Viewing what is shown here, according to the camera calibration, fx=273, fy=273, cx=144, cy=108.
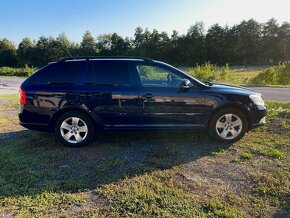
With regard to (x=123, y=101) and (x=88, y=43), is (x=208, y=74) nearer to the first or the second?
(x=123, y=101)

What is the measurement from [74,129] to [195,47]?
228 ft

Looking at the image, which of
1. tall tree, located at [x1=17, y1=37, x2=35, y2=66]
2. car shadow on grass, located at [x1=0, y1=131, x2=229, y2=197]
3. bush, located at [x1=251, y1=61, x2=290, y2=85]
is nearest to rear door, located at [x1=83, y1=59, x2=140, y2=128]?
car shadow on grass, located at [x1=0, y1=131, x2=229, y2=197]

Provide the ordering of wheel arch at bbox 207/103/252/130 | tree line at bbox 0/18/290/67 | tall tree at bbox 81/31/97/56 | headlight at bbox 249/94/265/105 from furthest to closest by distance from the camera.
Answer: tall tree at bbox 81/31/97/56 < tree line at bbox 0/18/290/67 < headlight at bbox 249/94/265/105 < wheel arch at bbox 207/103/252/130

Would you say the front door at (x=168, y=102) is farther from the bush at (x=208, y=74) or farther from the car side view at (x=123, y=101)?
the bush at (x=208, y=74)

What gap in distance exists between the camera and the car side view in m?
5.22

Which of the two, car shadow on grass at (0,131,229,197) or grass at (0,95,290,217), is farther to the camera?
car shadow on grass at (0,131,229,197)

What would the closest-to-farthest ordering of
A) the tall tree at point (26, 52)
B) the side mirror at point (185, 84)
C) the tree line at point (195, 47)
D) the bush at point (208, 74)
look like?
the side mirror at point (185, 84)
the bush at point (208, 74)
the tree line at point (195, 47)
the tall tree at point (26, 52)

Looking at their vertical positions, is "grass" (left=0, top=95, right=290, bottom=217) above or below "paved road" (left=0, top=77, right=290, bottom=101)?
below

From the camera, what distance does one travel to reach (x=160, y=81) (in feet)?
17.8

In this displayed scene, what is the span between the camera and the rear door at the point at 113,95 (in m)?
5.22

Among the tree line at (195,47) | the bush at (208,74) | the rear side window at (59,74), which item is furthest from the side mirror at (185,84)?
the tree line at (195,47)

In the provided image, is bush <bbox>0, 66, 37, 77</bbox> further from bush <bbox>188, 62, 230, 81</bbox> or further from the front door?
the front door

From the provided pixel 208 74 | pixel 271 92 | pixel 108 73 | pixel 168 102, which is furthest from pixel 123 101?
pixel 208 74

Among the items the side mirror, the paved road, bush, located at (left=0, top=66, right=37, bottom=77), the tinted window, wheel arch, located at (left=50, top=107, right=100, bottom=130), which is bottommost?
the paved road
